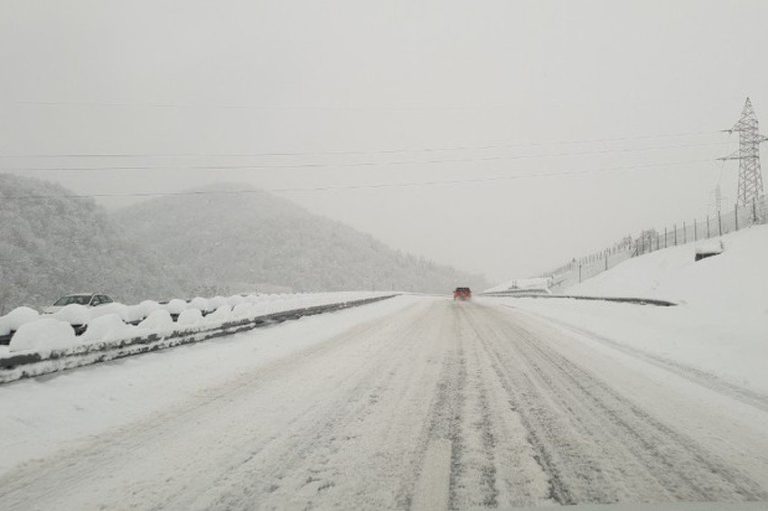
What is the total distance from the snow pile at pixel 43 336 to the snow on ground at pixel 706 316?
342 inches

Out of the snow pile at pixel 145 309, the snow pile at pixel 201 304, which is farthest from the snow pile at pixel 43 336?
the snow pile at pixel 201 304

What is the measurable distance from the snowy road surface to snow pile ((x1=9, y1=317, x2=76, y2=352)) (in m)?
0.41

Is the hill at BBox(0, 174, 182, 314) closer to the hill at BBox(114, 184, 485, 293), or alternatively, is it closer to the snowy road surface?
the hill at BBox(114, 184, 485, 293)

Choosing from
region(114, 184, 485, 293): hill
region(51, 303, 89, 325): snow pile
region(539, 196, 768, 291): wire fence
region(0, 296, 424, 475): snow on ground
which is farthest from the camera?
region(114, 184, 485, 293): hill

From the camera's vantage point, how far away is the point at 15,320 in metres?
6.05

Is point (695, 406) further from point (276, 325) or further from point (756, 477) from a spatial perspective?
point (276, 325)

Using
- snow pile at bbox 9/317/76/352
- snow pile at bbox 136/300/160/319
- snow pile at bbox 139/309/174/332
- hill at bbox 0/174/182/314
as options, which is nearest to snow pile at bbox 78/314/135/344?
snow pile at bbox 9/317/76/352

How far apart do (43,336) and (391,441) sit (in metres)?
4.44

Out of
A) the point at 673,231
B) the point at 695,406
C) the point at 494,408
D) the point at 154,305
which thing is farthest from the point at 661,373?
the point at 673,231

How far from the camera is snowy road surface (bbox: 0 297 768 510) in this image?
2.85 meters

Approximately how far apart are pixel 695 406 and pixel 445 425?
→ 2.90 meters

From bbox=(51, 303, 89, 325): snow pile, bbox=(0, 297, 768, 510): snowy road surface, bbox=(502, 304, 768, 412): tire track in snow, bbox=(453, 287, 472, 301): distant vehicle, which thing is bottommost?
bbox=(0, 297, 768, 510): snowy road surface

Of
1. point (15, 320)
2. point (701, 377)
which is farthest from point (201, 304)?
point (701, 377)

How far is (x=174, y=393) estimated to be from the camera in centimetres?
545
